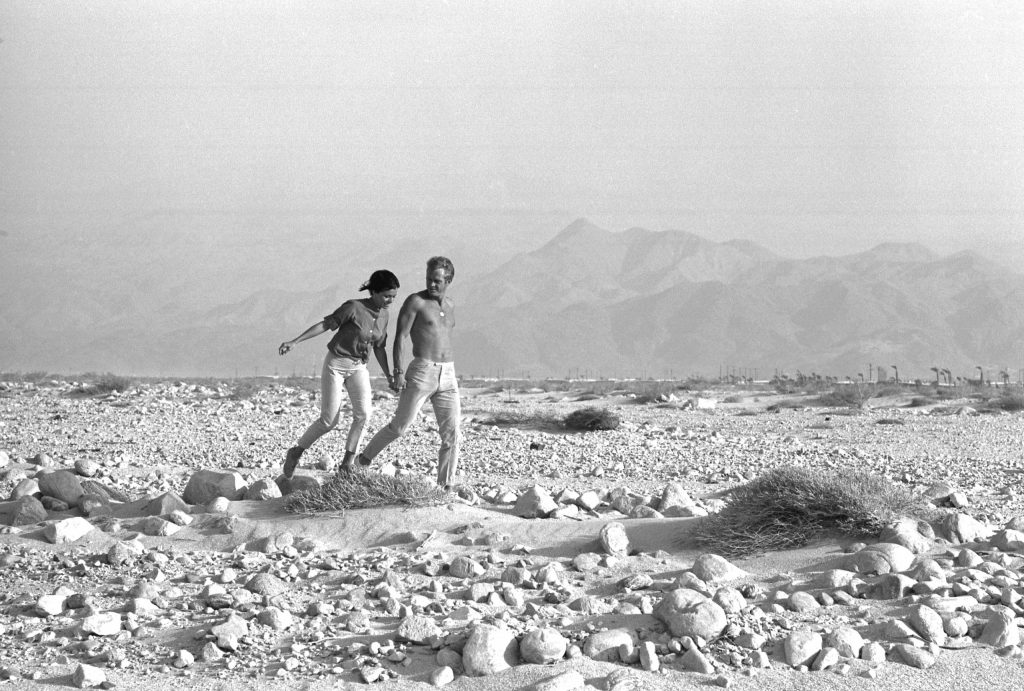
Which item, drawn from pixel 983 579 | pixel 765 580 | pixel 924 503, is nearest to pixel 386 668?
pixel 765 580

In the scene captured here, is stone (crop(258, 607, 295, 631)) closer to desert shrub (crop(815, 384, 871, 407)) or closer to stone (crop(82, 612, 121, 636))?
stone (crop(82, 612, 121, 636))

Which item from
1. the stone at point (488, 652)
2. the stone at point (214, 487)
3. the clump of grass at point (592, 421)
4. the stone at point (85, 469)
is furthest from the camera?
the clump of grass at point (592, 421)

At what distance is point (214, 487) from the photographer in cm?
989

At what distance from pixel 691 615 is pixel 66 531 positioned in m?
5.13

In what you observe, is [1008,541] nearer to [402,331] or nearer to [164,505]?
[402,331]

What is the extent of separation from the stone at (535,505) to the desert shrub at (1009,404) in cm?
1785

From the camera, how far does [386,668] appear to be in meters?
5.41

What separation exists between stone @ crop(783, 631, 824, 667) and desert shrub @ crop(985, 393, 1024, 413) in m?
19.9

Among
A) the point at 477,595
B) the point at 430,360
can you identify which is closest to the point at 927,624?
the point at 477,595

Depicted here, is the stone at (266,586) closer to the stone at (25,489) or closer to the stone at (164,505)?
the stone at (164,505)

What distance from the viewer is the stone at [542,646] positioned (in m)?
5.45

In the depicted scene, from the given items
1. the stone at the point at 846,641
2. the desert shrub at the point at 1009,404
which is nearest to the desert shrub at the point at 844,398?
the desert shrub at the point at 1009,404

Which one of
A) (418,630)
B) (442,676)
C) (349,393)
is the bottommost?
(442,676)

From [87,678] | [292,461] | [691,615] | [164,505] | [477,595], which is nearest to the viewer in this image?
[87,678]
